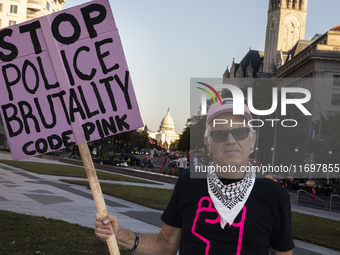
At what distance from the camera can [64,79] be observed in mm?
2910

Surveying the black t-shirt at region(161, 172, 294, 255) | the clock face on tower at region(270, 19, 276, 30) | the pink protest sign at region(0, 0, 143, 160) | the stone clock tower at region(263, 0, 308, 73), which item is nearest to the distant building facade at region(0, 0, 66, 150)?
the stone clock tower at region(263, 0, 308, 73)

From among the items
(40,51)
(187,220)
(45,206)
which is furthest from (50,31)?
(45,206)

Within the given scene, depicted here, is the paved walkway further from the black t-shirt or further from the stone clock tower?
the stone clock tower

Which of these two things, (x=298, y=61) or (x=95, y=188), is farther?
(x=298, y=61)

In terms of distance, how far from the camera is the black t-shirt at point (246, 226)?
8.50ft

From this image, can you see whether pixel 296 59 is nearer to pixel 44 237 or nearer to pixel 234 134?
pixel 44 237

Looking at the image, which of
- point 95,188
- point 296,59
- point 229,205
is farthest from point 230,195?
point 296,59

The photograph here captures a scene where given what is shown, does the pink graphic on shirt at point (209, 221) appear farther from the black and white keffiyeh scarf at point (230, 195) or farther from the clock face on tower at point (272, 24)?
the clock face on tower at point (272, 24)

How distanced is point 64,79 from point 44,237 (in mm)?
4668

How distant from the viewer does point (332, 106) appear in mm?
63406

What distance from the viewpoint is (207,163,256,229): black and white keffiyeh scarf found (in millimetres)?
2580

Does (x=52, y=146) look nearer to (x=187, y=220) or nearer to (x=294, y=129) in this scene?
(x=187, y=220)

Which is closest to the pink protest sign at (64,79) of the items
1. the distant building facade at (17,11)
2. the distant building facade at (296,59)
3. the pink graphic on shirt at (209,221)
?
the pink graphic on shirt at (209,221)

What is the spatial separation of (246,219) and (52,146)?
4.40 ft
